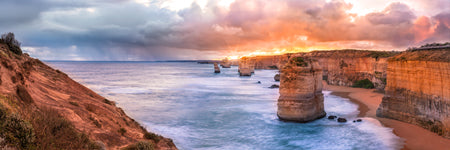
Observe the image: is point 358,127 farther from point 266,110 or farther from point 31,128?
point 31,128

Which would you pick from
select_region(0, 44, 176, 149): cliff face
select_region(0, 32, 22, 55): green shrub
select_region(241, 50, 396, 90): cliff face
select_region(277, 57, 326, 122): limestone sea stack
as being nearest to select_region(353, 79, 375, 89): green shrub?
select_region(241, 50, 396, 90): cliff face

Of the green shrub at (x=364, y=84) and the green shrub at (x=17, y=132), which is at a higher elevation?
the green shrub at (x=17, y=132)

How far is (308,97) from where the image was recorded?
62.6 ft

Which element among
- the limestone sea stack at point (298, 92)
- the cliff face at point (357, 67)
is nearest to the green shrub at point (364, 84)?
the cliff face at point (357, 67)

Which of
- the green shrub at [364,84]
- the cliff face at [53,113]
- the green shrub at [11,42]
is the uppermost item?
the green shrub at [11,42]

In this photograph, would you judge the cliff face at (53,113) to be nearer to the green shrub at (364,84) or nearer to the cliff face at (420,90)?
the cliff face at (420,90)

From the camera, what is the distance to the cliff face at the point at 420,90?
1477cm

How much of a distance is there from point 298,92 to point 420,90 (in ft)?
25.0

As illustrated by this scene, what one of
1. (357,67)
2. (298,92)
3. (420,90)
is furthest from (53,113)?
(357,67)

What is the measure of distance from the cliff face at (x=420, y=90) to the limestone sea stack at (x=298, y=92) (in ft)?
18.2

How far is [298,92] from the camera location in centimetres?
1897

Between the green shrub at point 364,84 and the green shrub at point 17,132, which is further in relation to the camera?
the green shrub at point 364,84

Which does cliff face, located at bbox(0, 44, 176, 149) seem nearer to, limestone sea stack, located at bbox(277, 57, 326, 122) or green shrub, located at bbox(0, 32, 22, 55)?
green shrub, located at bbox(0, 32, 22, 55)

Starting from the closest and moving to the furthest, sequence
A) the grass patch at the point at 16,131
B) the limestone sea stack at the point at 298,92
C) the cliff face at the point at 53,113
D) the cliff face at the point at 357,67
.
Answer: the grass patch at the point at 16,131
the cliff face at the point at 53,113
the limestone sea stack at the point at 298,92
the cliff face at the point at 357,67
